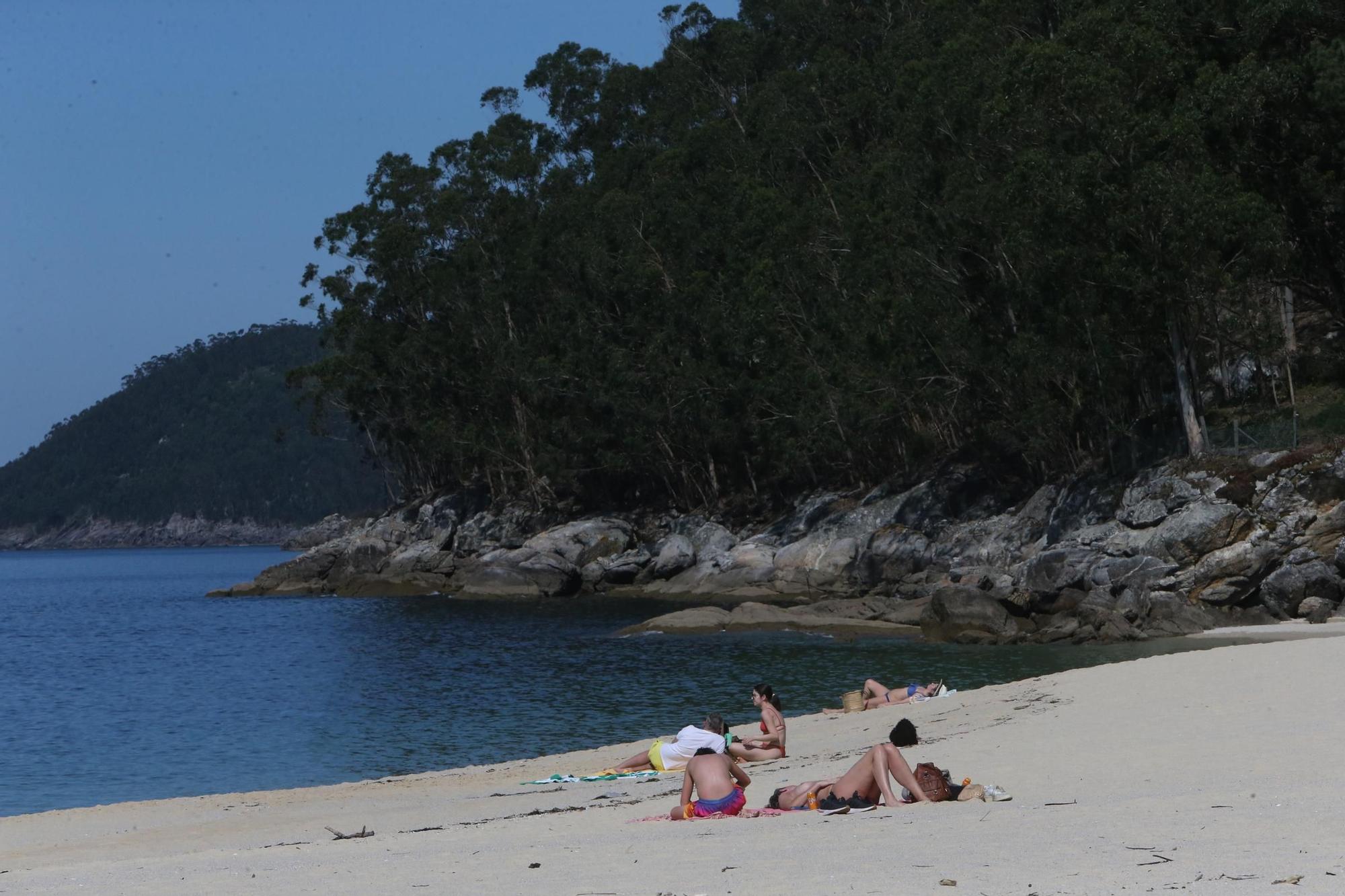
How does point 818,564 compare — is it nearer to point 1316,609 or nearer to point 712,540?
point 712,540

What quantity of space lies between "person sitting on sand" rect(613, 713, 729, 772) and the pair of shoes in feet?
15.9

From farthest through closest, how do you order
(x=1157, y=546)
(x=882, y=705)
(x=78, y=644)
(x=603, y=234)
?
(x=603, y=234) < (x=78, y=644) < (x=1157, y=546) < (x=882, y=705)

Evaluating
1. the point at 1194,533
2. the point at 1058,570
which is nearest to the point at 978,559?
the point at 1058,570

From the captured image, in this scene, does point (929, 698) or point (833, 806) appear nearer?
point (833, 806)

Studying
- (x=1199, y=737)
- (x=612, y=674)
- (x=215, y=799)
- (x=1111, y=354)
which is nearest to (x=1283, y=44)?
(x=1111, y=354)

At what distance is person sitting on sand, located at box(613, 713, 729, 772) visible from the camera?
16.8 metres

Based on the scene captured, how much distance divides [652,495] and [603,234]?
14.6 m

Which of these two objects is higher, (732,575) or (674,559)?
(674,559)

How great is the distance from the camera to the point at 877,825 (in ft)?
34.8

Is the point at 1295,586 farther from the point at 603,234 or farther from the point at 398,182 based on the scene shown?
the point at 398,182

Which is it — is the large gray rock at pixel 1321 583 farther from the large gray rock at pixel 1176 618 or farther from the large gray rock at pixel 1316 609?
the large gray rock at pixel 1176 618

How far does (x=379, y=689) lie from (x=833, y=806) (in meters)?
22.0

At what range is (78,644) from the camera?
49406 mm

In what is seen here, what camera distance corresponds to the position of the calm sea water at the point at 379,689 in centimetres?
2195
